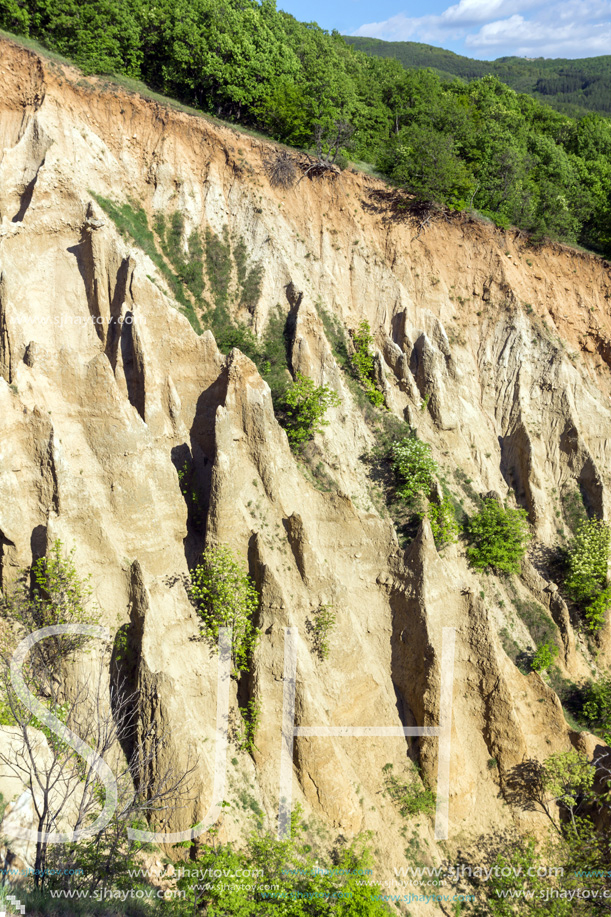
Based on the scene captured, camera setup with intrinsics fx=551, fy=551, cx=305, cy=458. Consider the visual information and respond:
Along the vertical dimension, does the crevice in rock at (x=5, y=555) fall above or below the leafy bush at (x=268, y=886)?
above

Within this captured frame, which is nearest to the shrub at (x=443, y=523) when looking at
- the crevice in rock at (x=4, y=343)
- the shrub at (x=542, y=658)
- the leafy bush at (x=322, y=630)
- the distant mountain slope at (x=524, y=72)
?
the leafy bush at (x=322, y=630)

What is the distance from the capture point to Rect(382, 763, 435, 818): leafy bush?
62.8 ft

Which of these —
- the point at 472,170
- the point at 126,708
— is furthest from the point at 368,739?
the point at 472,170

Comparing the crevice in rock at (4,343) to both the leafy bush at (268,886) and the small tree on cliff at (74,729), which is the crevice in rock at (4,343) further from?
the leafy bush at (268,886)

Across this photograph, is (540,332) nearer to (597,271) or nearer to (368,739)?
(597,271)

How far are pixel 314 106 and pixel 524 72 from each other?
16717 cm

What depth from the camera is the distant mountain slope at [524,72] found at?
13825cm

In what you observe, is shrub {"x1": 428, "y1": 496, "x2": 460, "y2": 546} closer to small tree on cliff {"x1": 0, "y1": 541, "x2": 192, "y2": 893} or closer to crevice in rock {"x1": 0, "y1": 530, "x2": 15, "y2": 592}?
small tree on cliff {"x1": 0, "y1": 541, "x2": 192, "y2": 893}

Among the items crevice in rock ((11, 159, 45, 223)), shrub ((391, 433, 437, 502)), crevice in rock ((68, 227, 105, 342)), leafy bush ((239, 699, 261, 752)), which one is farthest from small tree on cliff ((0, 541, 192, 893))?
crevice in rock ((11, 159, 45, 223))

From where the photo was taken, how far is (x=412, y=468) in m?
22.9

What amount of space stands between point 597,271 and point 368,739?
29.9 m

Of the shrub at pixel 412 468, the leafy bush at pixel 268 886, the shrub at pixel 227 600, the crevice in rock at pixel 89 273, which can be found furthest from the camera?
the shrub at pixel 412 468

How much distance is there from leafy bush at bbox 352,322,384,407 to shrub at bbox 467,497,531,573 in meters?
6.93

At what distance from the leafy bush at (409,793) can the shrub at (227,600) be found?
6.67 m
